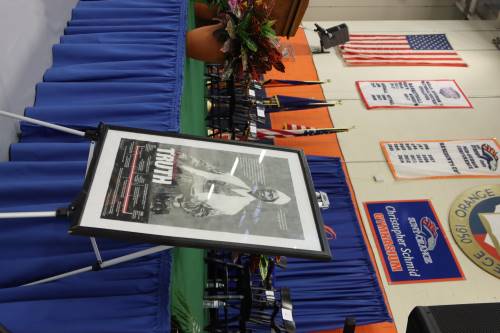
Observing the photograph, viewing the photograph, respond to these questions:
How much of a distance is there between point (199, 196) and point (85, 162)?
0.68 meters

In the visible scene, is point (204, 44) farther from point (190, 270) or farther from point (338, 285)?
point (338, 285)

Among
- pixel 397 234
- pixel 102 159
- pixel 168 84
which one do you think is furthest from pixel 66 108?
pixel 397 234

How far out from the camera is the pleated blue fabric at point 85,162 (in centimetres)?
120

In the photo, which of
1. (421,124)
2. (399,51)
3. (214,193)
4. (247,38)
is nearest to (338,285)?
(247,38)

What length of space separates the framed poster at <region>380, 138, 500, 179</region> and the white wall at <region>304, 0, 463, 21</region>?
3492 millimetres

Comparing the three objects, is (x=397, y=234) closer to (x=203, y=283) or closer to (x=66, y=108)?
(x=203, y=283)

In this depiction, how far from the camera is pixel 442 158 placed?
3.99 meters

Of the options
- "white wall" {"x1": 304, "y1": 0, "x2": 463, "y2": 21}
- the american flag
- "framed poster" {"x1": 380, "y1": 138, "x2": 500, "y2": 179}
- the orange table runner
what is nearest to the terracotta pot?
the orange table runner

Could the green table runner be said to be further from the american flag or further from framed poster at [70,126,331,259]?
the american flag

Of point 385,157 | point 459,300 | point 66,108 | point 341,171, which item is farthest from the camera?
point 385,157

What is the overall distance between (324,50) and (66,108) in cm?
401

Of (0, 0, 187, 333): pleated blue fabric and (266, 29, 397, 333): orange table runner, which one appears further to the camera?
(266, 29, 397, 333): orange table runner

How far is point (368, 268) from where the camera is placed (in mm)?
3195

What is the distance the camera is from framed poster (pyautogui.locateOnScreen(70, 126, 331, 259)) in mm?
998
